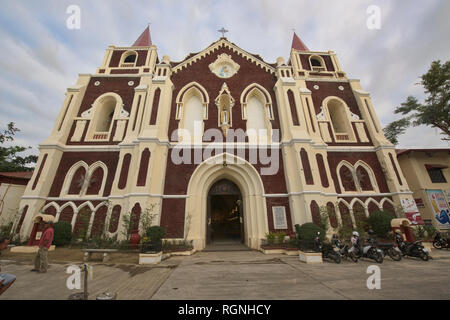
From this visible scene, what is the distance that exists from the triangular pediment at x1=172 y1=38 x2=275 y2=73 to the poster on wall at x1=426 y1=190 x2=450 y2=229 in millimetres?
16844

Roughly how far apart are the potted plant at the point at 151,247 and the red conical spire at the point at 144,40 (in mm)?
20512

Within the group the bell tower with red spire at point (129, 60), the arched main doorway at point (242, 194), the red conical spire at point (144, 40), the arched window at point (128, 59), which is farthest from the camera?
the red conical spire at point (144, 40)

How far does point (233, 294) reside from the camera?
13.6 ft

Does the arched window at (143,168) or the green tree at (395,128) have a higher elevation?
the green tree at (395,128)

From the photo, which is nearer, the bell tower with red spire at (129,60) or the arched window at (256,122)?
the arched window at (256,122)

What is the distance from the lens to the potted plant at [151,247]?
24.4 ft

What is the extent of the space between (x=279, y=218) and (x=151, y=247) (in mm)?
7558

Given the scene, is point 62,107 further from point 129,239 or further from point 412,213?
point 412,213

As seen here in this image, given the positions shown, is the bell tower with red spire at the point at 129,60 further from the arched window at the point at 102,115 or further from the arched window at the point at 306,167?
the arched window at the point at 306,167

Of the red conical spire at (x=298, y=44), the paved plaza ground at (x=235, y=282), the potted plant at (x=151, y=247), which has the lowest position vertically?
the paved plaza ground at (x=235, y=282)

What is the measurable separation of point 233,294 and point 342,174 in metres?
12.8

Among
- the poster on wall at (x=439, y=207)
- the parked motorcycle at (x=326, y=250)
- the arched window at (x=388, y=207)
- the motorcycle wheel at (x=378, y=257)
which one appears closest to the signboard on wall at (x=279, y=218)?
the parked motorcycle at (x=326, y=250)

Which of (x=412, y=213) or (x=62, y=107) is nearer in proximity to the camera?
(x=412, y=213)
